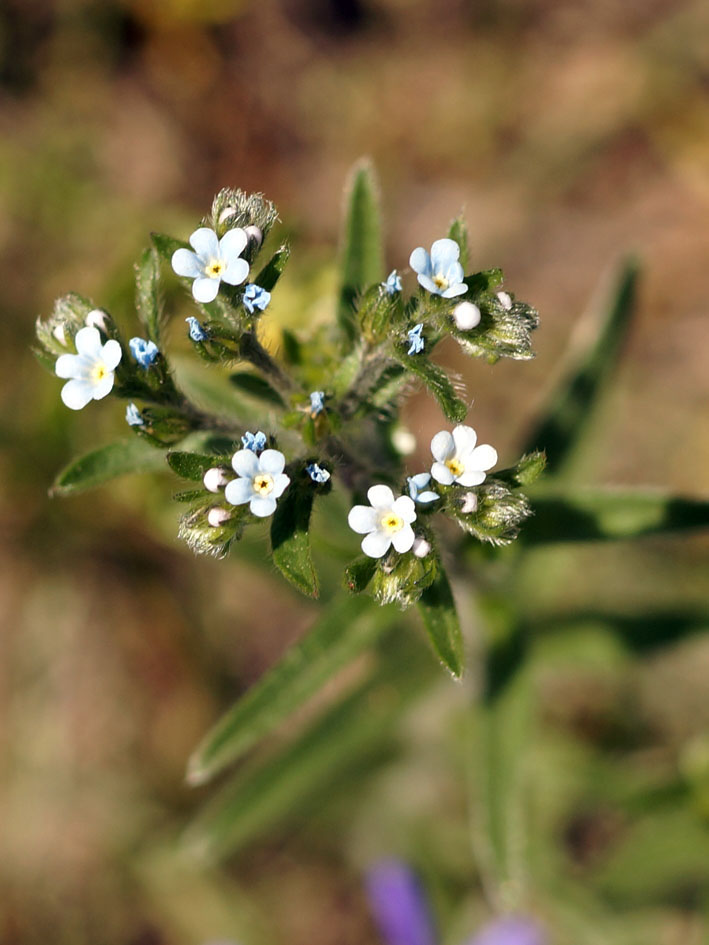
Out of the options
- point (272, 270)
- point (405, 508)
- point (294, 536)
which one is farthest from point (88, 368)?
point (405, 508)

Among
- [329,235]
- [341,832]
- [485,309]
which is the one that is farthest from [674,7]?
[341,832]

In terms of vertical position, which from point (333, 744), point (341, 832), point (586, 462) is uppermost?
point (586, 462)

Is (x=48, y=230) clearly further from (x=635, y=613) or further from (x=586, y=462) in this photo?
(x=635, y=613)

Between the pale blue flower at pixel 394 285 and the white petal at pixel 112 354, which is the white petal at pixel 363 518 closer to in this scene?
the pale blue flower at pixel 394 285

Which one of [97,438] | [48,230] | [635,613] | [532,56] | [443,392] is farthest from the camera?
[532,56]

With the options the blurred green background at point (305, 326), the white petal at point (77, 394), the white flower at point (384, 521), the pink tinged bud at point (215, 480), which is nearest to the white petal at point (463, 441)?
the white flower at point (384, 521)

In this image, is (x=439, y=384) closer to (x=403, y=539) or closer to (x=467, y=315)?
(x=467, y=315)
